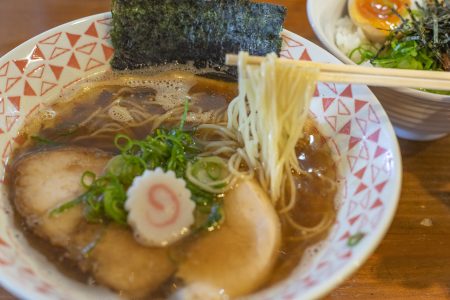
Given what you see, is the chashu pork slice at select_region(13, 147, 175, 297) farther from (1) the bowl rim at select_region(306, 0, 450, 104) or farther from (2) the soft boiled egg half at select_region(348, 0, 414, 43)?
(2) the soft boiled egg half at select_region(348, 0, 414, 43)

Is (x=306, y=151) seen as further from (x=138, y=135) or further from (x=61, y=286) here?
(x=61, y=286)

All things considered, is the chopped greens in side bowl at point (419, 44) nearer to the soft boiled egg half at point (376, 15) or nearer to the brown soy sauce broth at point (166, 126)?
the soft boiled egg half at point (376, 15)

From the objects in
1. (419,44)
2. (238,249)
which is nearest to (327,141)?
(238,249)

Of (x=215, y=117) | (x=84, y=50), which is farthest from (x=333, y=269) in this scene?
(x=84, y=50)

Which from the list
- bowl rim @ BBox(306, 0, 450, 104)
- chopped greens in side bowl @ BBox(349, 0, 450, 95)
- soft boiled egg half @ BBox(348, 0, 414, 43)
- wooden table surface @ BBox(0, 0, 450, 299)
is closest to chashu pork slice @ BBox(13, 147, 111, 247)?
wooden table surface @ BBox(0, 0, 450, 299)

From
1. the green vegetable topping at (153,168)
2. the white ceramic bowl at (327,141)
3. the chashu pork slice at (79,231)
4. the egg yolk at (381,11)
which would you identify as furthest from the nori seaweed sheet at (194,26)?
the egg yolk at (381,11)

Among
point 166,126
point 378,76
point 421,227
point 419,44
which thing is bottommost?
point 421,227

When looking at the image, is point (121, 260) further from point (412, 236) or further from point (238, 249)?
point (412, 236)
